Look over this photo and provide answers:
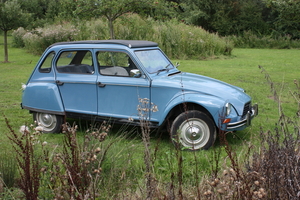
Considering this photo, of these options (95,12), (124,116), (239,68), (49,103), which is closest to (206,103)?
(124,116)

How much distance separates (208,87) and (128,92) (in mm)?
1306

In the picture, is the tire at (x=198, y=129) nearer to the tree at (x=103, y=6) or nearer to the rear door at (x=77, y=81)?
the rear door at (x=77, y=81)

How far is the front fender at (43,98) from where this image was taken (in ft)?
21.2

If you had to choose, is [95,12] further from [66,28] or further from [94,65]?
[66,28]

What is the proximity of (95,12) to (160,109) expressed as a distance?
8.35 metres

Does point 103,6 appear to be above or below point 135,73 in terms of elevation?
above

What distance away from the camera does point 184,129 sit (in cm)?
556

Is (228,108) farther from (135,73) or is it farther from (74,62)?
(74,62)

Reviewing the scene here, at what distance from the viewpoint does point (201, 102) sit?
17.9 feet

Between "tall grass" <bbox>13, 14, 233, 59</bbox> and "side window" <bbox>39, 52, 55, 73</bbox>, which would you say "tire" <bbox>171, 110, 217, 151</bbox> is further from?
"tall grass" <bbox>13, 14, 233, 59</bbox>

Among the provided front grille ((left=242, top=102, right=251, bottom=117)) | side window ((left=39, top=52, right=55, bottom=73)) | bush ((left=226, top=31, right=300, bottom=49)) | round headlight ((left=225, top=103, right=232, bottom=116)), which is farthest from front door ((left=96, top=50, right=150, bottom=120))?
bush ((left=226, top=31, right=300, bottom=49))

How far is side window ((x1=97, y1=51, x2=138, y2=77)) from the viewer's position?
6.16 m

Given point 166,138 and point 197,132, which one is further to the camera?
point 166,138

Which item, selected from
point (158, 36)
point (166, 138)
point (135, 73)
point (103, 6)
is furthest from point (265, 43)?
point (135, 73)
